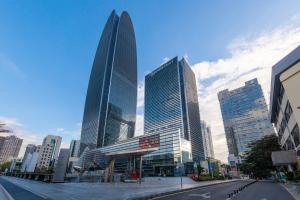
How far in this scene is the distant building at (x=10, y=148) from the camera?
492ft

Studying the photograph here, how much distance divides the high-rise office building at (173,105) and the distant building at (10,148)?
13231cm

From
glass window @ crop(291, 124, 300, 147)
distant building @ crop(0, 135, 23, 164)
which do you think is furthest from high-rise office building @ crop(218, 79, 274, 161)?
distant building @ crop(0, 135, 23, 164)

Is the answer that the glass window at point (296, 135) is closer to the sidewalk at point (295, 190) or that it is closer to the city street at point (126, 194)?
the sidewalk at point (295, 190)

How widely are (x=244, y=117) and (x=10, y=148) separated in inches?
8696

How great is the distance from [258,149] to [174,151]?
44826 mm

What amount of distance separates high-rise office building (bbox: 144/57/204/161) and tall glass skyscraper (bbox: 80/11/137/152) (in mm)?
18983

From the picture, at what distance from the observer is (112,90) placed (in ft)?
430

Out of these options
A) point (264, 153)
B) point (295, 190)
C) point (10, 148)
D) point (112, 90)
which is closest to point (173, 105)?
point (112, 90)

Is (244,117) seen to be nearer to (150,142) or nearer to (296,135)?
(150,142)

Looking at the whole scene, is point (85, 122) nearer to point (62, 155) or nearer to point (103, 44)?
point (103, 44)

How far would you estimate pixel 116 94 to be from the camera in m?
134

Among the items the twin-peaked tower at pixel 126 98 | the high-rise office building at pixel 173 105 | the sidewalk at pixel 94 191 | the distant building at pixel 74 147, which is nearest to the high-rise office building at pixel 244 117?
the high-rise office building at pixel 173 105

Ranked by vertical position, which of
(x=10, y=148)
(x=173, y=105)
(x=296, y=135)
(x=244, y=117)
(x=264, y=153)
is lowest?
(x=264, y=153)

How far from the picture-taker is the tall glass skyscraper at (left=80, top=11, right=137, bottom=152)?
125562mm
